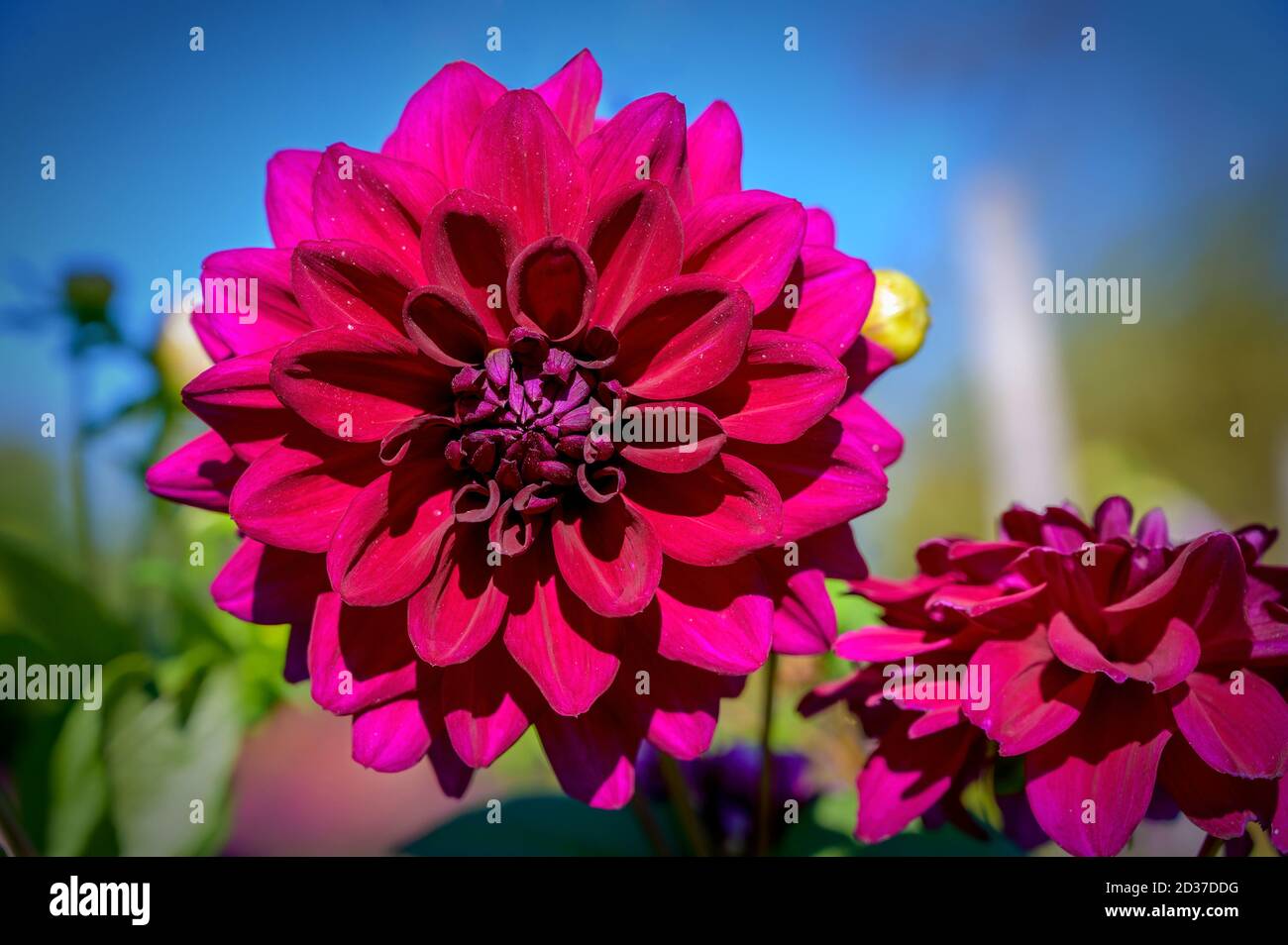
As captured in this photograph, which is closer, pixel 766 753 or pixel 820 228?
pixel 820 228

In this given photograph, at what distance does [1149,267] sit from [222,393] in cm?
175

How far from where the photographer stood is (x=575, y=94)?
0.58 m

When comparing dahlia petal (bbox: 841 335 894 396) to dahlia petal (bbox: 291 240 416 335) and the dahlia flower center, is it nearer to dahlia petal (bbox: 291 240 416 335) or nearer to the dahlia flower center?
the dahlia flower center

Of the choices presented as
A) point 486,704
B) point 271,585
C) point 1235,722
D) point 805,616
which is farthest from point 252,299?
point 1235,722

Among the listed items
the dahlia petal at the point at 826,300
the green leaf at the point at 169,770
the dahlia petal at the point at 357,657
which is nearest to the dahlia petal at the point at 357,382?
the dahlia petal at the point at 357,657

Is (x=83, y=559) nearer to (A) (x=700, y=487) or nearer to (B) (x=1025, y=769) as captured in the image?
(A) (x=700, y=487)

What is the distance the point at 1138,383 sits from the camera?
5.62ft

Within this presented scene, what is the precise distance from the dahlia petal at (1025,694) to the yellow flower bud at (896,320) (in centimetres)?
24

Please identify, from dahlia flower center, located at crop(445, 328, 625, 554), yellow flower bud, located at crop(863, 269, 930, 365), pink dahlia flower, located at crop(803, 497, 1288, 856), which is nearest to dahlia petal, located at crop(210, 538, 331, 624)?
dahlia flower center, located at crop(445, 328, 625, 554)

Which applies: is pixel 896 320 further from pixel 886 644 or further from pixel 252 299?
pixel 252 299

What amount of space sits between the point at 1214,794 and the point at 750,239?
0.41m

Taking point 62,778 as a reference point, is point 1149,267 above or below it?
above

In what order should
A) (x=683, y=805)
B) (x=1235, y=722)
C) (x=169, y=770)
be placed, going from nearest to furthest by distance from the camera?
(x=1235, y=722)
(x=683, y=805)
(x=169, y=770)
